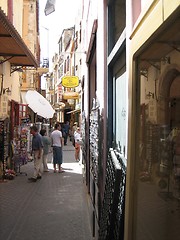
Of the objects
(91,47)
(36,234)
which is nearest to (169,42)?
(36,234)

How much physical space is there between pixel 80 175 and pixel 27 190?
3.42 m

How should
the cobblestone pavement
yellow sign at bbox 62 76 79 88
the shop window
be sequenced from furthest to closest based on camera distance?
yellow sign at bbox 62 76 79 88 → the cobblestone pavement → the shop window

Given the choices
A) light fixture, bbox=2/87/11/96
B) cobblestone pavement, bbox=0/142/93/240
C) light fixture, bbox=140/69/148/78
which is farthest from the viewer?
light fixture, bbox=2/87/11/96

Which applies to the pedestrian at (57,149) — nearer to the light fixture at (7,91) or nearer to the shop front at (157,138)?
the light fixture at (7,91)

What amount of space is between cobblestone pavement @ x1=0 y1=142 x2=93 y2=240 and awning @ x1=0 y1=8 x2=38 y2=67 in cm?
398

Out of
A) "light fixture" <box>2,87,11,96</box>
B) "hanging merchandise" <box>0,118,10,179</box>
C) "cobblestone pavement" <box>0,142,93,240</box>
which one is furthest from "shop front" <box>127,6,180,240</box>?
"light fixture" <box>2,87,11,96</box>

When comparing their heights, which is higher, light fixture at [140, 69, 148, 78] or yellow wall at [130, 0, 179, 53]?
yellow wall at [130, 0, 179, 53]

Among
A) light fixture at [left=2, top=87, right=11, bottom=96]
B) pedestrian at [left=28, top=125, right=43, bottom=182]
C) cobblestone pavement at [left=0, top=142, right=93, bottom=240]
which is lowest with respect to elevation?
cobblestone pavement at [left=0, top=142, right=93, bottom=240]

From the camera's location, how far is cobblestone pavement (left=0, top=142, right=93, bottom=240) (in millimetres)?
6410

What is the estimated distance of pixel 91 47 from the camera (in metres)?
8.47

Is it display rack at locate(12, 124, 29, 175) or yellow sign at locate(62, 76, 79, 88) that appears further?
yellow sign at locate(62, 76, 79, 88)

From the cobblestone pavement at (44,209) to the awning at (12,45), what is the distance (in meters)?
3.98

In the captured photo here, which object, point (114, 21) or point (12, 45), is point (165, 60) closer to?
point (114, 21)

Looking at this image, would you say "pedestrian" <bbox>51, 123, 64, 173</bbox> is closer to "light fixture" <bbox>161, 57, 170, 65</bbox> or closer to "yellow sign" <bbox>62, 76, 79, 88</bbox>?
"yellow sign" <bbox>62, 76, 79, 88</bbox>
